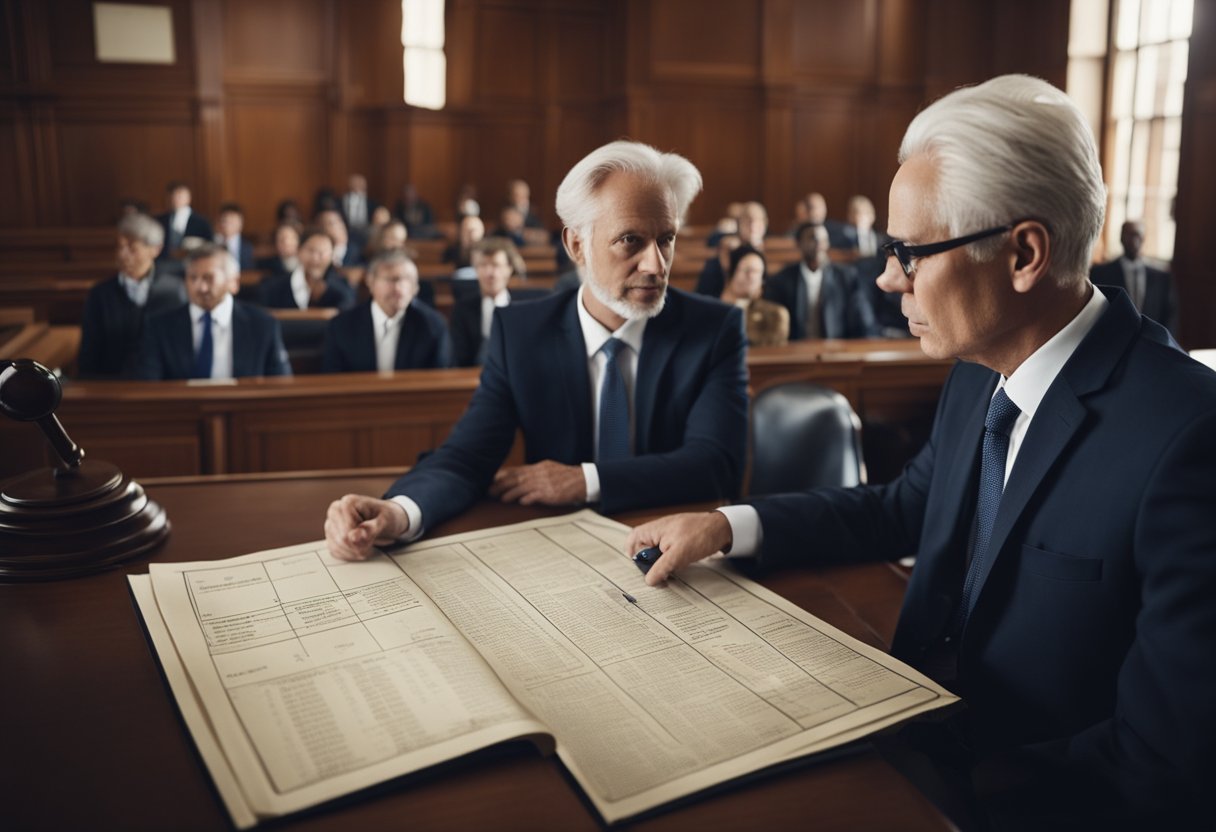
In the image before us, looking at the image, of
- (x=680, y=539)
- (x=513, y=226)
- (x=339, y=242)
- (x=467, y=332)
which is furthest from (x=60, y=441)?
(x=513, y=226)

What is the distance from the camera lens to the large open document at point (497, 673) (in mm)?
1021

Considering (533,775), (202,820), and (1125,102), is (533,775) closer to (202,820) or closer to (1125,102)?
(202,820)

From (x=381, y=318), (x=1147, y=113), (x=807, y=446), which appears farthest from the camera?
(x=1147, y=113)

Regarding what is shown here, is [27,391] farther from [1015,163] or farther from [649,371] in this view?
[1015,163]

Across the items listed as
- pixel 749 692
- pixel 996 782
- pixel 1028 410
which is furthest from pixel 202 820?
pixel 1028 410

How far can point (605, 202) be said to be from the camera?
7.67ft

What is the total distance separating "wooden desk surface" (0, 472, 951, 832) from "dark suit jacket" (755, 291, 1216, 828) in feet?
0.88

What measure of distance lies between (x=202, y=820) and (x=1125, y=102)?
13030mm

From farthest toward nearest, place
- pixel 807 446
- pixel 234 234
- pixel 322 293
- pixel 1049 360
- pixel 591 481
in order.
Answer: pixel 234 234
pixel 322 293
pixel 807 446
pixel 591 481
pixel 1049 360

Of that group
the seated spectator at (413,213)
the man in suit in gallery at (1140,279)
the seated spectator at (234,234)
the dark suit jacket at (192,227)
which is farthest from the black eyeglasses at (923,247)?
the seated spectator at (413,213)

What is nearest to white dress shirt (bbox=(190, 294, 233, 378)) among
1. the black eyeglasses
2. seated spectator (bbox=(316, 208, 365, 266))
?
seated spectator (bbox=(316, 208, 365, 266))

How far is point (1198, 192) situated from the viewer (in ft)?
32.1

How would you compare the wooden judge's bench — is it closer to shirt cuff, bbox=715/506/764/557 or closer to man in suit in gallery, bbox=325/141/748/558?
man in suit in gallery, bbox=325/141/748/558

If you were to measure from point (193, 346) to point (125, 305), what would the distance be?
1.32 metres
